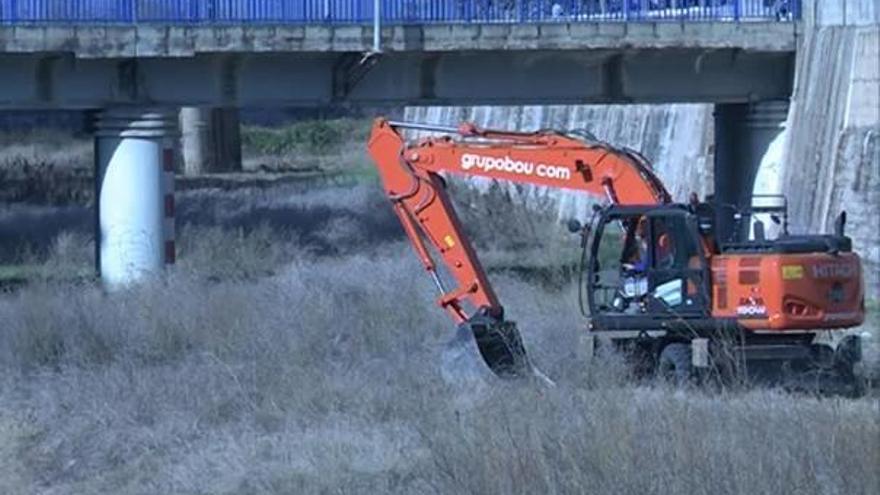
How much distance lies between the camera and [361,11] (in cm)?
2970

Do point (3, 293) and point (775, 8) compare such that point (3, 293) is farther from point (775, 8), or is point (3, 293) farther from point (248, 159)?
point (248, 159)

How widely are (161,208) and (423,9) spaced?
4418mm

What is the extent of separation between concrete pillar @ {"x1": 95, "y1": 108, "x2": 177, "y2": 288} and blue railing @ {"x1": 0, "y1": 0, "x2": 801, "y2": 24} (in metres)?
1.44

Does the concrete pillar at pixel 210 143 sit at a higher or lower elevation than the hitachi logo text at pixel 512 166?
lower

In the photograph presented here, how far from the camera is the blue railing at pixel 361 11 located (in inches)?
1132

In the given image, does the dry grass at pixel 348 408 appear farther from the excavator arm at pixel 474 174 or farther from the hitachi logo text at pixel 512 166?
the hitachi logo text at pixel 512 166

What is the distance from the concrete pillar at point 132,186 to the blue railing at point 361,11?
1.44 m

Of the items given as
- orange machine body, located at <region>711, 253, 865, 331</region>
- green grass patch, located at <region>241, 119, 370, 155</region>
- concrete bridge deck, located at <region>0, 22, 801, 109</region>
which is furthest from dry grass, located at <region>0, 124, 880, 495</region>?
green grass patch, located at <region>241, 119, 370, 155</region>

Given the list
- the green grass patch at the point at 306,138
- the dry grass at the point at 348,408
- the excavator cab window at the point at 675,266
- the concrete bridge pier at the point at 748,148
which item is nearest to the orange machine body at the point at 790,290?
the excavator cab window at the point at 675,266

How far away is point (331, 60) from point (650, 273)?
12.1 m

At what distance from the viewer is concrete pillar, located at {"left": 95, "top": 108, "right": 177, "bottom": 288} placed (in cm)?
2934

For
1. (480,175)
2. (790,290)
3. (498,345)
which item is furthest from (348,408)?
(480,175)

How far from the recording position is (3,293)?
86.7 ft

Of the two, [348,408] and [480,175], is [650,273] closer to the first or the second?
[480,175]
